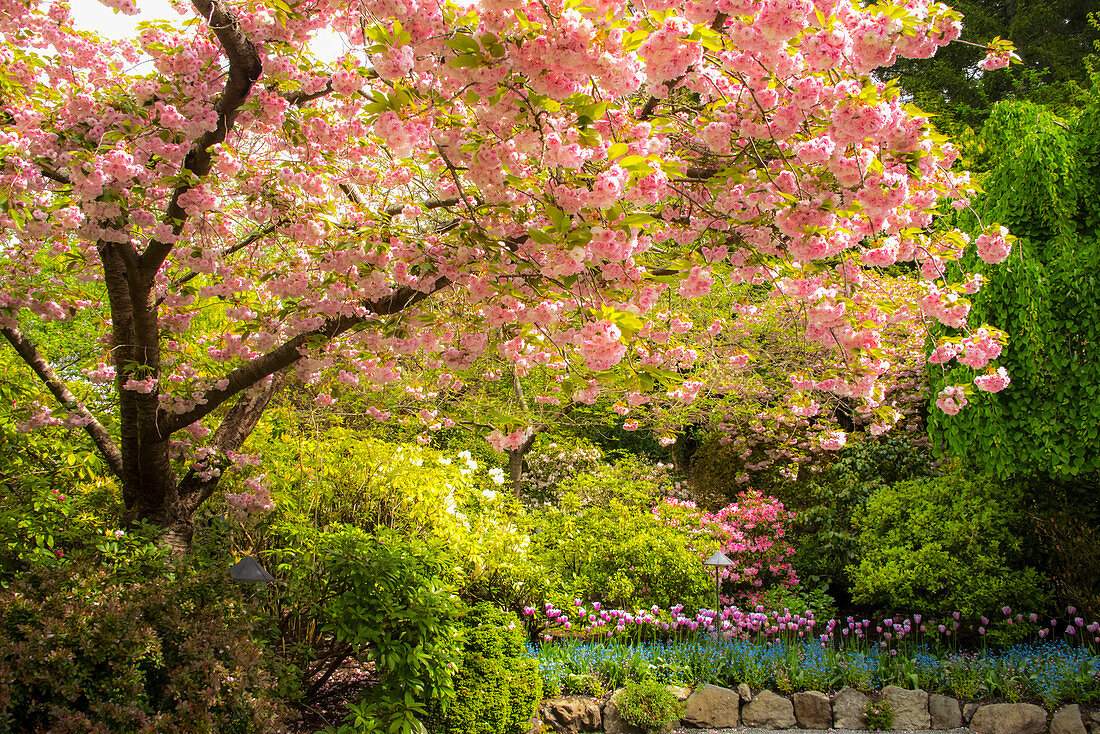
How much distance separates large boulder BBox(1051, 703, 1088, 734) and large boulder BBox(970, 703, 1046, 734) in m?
0.07

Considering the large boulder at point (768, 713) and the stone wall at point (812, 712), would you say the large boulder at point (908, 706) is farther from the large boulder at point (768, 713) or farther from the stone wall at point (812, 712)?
the large boulder at point (768, 713)

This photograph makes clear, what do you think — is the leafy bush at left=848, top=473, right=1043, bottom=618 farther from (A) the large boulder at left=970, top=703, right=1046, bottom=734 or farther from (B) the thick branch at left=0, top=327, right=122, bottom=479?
(B) the thick branch at left=0, top=327, right=122, bottom=479

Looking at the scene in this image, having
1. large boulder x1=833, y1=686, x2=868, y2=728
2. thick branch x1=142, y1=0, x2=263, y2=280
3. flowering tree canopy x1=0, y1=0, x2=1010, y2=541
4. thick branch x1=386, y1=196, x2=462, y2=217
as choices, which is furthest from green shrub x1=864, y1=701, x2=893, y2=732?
thick branch x1=142, y1=0, x2=263, y2=280

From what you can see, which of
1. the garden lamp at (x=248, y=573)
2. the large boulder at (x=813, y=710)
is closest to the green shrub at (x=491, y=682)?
the garden lamp at (x=248, y=573)

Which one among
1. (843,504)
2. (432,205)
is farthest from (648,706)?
(843,504)

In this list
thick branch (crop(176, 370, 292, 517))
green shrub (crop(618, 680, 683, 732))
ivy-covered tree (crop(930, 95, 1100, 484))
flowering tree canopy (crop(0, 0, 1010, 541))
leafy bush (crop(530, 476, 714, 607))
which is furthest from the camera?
leafy bush (crop(530, 476, 714, 607))

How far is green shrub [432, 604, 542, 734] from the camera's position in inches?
147

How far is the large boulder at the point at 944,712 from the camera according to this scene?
4.82m

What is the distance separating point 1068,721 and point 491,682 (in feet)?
12.7

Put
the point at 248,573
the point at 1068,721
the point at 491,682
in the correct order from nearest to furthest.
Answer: the point at 248,573, the point at 491,682, the point at 1068,721

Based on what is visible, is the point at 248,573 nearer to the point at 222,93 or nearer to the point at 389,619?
the point at 389,619

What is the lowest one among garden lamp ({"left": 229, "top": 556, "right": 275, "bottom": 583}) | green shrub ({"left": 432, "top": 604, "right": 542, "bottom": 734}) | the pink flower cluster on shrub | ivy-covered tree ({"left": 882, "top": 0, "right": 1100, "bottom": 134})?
green shrub ({"left": 432, "top": 604, "right": 542, "bottom": 734})

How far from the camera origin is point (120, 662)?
8.25ft

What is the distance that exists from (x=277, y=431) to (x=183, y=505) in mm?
1883
